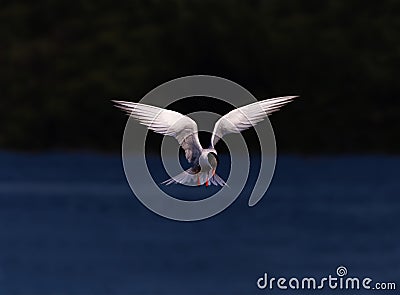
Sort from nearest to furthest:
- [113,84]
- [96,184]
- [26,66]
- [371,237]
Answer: [371,237] < [96,184] < [113,84] < [26,66]

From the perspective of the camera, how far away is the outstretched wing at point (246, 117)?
18.4 ft

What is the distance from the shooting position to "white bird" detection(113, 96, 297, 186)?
5352mm

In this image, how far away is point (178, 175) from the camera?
5410 millimetres

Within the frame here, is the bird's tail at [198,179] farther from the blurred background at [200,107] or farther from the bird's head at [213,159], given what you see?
the blurred background at [200,107]

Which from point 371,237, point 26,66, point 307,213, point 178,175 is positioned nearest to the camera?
point 178,175

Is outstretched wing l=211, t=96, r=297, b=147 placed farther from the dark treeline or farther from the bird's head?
the dark treeline

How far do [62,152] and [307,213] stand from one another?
9.02 metres

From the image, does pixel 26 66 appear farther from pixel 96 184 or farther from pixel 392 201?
pixel 392 201

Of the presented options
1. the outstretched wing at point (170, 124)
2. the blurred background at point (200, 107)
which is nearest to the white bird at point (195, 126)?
the outstretched wing at point (170, 124)

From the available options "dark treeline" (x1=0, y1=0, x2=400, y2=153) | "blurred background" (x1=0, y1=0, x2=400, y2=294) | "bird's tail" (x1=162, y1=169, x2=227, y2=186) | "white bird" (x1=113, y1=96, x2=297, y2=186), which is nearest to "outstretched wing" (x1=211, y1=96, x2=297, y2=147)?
"white bird" (x1=113, y1=96, x2=297, y2=186)

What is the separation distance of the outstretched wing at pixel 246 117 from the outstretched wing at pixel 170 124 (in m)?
0.13

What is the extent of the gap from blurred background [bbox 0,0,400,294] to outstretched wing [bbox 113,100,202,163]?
14.7m

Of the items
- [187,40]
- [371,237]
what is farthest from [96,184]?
[371,237]

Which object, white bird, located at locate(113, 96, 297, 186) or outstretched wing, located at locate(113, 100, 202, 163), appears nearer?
white bird, located at locate(113, 96, 297, 186)
